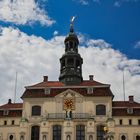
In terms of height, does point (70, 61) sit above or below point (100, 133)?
above

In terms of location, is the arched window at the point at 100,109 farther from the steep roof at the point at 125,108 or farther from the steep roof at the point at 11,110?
the steep roof at the point at 11,110

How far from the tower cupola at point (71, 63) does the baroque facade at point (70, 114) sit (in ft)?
0.66

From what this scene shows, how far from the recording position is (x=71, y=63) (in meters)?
75.7

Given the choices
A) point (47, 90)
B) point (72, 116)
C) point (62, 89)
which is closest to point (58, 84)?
point (62, 89)

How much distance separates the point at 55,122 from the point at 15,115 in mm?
7999

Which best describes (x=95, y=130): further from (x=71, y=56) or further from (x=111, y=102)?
(x=71, y=56)

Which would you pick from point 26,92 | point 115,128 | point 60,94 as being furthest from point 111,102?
point 26,92

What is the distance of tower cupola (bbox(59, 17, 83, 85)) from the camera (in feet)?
242

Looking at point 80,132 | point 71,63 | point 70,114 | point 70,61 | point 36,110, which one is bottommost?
point 80,132

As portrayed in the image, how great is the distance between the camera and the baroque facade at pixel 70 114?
68312 mm

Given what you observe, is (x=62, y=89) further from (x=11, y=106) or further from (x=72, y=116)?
(x=11, y=106)

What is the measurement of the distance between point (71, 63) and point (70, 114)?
1116cm

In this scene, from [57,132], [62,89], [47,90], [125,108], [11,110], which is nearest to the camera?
[57,132]

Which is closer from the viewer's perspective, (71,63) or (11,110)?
(11,110)
